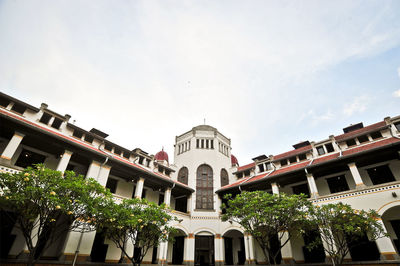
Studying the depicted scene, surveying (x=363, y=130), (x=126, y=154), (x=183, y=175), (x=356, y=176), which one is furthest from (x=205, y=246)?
(x=363, y=130)

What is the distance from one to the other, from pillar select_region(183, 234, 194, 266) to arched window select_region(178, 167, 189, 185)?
666cm

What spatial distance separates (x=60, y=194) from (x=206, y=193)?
56.4ft

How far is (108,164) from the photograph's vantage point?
56.9 feet

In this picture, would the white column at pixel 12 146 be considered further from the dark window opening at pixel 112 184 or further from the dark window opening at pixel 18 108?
the dark window opening at pixel 112 184

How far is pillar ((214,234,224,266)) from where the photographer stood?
21250mm

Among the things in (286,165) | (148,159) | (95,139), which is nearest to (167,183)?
(148,159)

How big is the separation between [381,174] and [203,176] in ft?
57.0

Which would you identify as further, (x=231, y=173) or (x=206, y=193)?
(x=231, y=173)

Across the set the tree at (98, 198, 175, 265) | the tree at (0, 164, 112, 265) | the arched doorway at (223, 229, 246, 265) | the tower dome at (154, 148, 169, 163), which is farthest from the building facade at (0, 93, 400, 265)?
the tree at (0, 164, 112, 265)

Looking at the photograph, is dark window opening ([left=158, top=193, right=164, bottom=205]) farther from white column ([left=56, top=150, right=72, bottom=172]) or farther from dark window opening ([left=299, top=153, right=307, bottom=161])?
dark window opening ([left=299, top=153, right=307, bottom=161])

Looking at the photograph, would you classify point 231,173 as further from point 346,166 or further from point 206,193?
point 346,166

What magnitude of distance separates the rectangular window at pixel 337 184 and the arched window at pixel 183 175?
1569 centimetres

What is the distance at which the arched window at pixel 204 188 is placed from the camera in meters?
24.2

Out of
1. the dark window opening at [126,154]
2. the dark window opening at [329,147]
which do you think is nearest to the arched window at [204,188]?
the dark window opening at [126,154]
